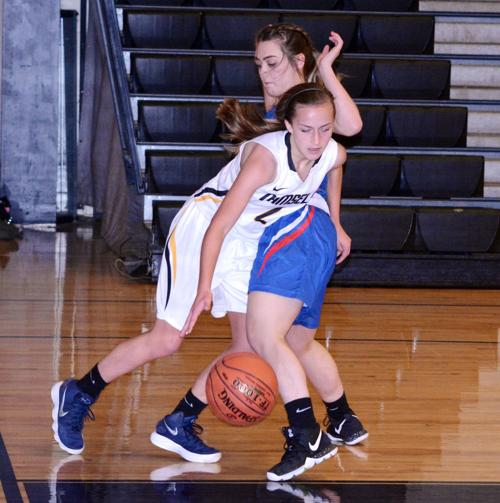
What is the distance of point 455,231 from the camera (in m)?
6.22

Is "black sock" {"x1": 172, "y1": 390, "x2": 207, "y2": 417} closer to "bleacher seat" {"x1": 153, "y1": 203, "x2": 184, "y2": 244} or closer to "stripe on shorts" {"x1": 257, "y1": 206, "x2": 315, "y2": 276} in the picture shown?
"stripe on shorts" {"x1": 257, "y1": 206, "x2": 315, "y2": 276}

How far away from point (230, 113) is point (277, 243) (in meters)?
0.38

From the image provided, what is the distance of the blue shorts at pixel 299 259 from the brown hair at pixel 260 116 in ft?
0.82

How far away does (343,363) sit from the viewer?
166 inches

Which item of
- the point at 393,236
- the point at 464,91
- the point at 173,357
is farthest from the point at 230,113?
the point at 464,91

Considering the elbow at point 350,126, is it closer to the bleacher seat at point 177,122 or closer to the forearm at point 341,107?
the forearm at point 341,107

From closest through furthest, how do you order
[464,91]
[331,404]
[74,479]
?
[74,479] → [331,404] → [464,91]

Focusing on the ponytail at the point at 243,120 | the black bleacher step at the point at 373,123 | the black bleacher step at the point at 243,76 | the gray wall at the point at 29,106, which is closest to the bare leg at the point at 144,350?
the ponytail at the point at 243,120

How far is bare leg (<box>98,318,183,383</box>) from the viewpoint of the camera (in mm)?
2896

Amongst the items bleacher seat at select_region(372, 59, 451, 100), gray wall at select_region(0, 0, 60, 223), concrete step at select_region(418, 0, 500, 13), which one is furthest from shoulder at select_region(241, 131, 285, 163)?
gray wall at select_region(0, 0, 60, 223)

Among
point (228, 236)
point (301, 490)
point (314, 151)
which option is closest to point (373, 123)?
point (228, 236)

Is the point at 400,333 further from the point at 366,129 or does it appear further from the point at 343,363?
the point at 366,129

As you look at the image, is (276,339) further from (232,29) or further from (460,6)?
Answer: (460,6)

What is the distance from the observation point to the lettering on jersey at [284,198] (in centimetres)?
286
